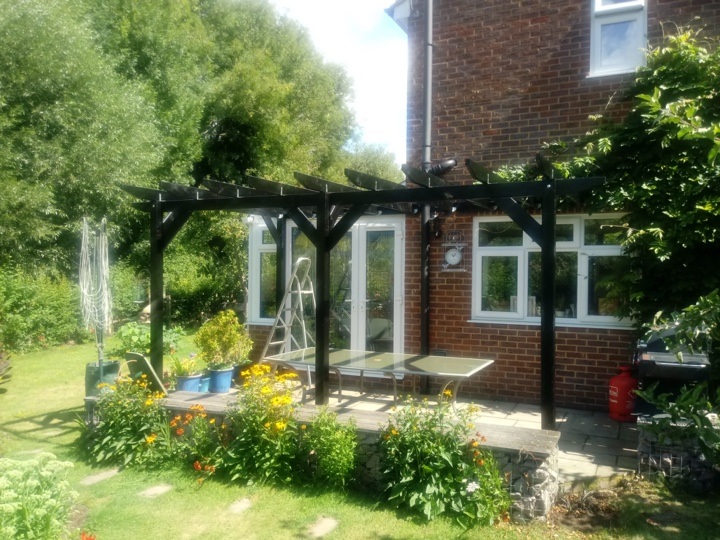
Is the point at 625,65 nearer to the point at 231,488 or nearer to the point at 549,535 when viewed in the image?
the point at 549,535

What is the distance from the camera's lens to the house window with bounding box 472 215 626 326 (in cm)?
709

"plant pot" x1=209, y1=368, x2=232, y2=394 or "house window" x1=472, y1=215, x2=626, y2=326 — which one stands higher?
"house window" x1=472, y1=215, x2=626, y2=326

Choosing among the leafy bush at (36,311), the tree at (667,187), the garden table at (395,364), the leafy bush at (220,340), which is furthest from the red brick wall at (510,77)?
the leafy bush at (36,311)

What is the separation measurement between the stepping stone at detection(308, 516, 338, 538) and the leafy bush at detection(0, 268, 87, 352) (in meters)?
9.54

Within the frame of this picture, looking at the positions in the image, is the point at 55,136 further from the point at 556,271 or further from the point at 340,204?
the point at 556,271

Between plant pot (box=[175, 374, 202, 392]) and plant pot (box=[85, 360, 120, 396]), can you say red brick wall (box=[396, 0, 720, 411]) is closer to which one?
plant pot (box=[175, 374, 202, 392])

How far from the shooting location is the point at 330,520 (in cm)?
429

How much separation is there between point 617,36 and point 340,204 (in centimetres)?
420

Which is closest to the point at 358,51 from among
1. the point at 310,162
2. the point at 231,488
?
the point at 310,162

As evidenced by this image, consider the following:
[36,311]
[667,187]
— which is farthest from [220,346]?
[36,311]

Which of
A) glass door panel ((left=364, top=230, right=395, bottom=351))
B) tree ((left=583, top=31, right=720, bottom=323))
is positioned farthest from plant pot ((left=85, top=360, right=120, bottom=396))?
tree ((left=583, top=31, right=720, bottom=323))

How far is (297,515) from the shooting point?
14.3ft

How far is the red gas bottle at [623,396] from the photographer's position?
6.46 m

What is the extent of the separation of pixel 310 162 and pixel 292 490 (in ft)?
65.3
